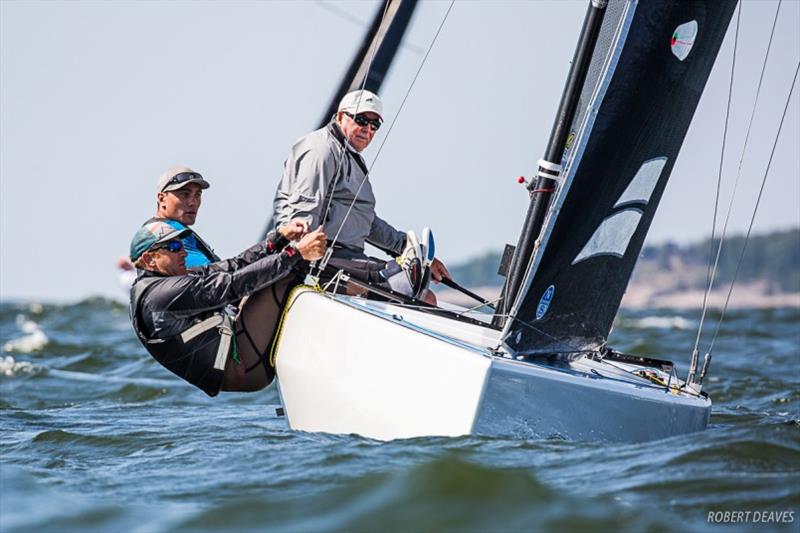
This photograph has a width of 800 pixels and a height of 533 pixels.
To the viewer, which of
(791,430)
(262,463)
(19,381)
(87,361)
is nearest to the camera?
(262,463)

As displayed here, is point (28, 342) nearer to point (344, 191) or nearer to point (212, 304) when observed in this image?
point (344, 191)

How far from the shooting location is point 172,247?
4422 mm

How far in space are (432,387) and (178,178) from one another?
4.73 ft

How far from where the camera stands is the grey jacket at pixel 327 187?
466cm

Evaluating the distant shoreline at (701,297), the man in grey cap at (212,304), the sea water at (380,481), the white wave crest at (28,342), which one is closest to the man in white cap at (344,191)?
the man in grey cap at (212,304)

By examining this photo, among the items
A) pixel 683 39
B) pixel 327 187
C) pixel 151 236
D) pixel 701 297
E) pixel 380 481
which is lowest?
pixel 380 481

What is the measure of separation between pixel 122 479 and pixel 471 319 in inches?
54.0

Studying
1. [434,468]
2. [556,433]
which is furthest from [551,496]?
[556,433]

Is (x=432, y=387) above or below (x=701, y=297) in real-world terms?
below

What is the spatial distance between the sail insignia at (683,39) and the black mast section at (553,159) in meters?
0.27

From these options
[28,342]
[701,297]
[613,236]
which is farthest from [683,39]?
[701,297]

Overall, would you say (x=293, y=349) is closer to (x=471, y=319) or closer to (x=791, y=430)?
(x=471, y=319)

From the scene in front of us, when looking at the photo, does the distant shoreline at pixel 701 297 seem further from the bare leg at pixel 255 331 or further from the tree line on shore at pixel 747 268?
the bare leg at pixel 255 331

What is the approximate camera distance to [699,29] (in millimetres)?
4340
